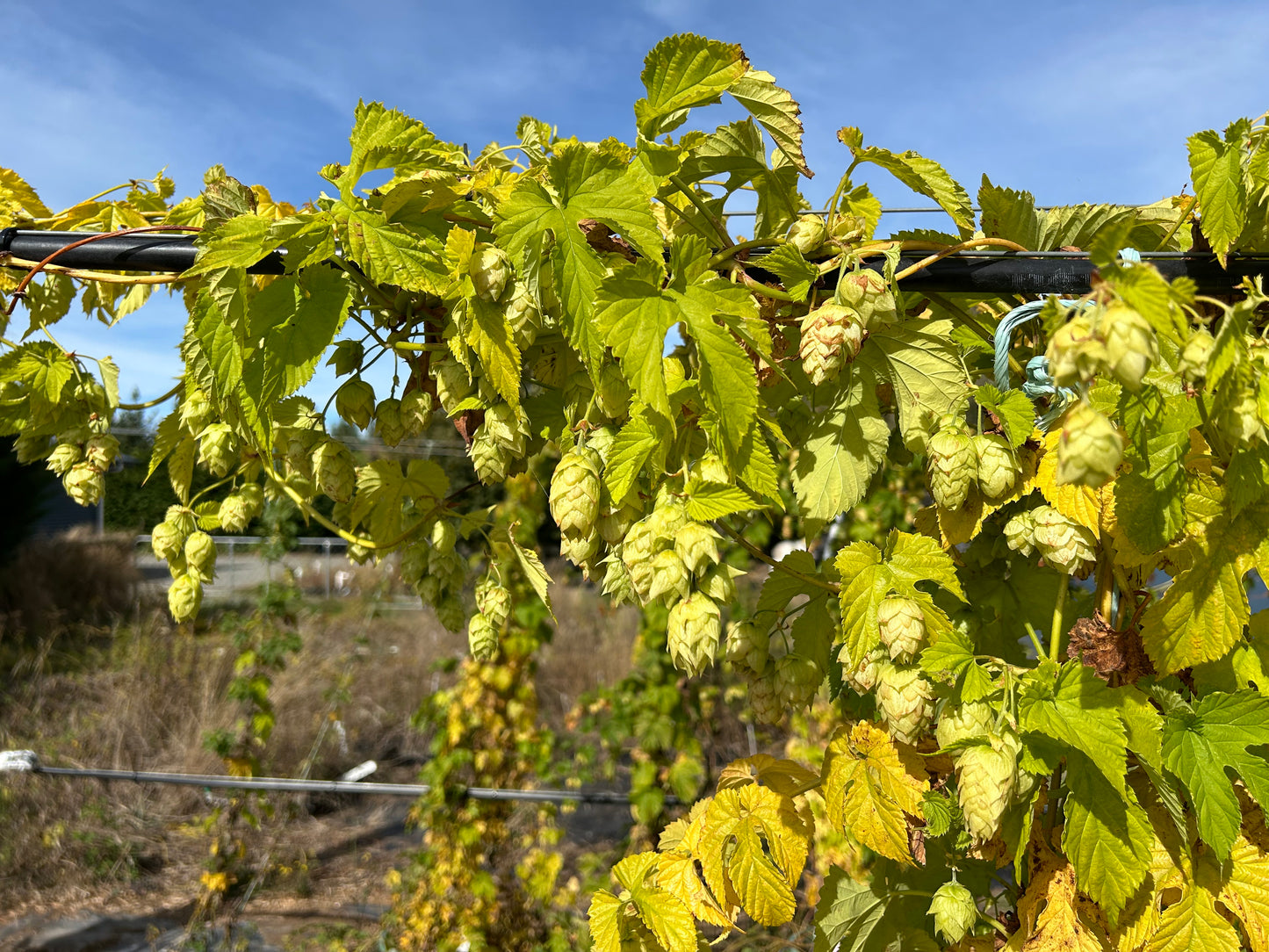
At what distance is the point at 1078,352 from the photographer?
61cm

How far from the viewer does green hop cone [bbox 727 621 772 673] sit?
117 centimetres

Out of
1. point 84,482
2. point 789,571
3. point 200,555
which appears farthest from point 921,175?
point 84,482

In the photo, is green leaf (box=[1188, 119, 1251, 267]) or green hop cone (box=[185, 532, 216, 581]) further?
green hop cone (box=[185, 532, 216, 581])

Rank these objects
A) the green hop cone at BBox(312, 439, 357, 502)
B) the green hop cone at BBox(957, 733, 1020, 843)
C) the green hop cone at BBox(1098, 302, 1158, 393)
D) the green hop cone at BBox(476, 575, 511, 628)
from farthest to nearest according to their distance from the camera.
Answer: the green hop cone at BBox(476, 575, 511, 628), the green hop cone at BBox(312, 439, 357, 502), the green hop cone at BBox(957, 733, 1020, 843), the green hop cone at BBox(1098, 302, 1158, 393)

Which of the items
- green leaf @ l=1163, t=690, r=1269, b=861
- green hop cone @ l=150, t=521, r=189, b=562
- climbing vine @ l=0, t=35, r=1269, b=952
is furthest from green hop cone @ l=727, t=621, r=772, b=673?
green hop cone @ l=150, t=521, r=189, b=562

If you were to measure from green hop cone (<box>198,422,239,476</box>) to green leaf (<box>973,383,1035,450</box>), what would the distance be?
1214mm

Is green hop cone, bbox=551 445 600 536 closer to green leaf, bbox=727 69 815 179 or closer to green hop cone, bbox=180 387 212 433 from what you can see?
green leaf, bbox=727 69 815 179

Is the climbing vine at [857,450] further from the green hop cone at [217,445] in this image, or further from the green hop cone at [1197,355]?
the green hop cone at [217,445]

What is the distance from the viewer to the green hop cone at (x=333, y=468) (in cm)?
131

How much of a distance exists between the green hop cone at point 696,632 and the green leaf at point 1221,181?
75 cm

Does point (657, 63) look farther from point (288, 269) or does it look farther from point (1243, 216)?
point (1243, 216)

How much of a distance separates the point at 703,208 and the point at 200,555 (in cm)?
120

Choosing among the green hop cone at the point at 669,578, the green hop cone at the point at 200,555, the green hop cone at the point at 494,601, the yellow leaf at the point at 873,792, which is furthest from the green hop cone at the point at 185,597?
the yellow leaf at the point at 873,792

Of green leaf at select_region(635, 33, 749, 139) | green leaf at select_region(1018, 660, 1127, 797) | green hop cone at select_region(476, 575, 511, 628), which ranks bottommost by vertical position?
green leaf at select_region(1018, 660, 1127, 797)
